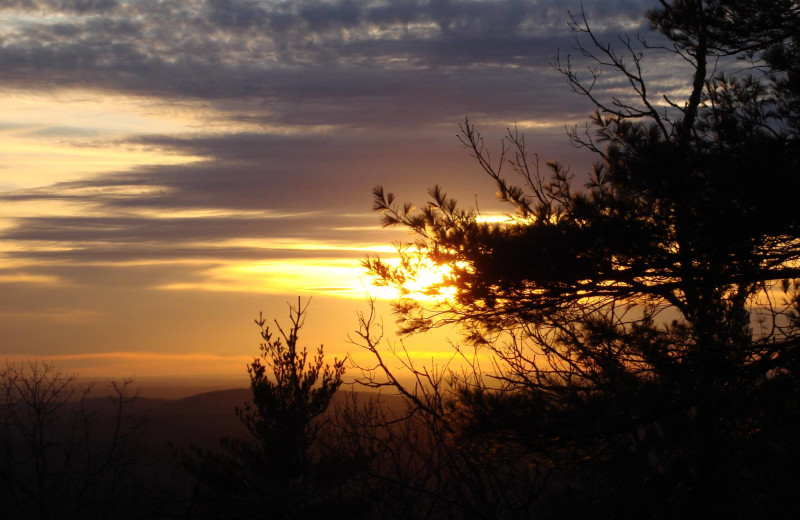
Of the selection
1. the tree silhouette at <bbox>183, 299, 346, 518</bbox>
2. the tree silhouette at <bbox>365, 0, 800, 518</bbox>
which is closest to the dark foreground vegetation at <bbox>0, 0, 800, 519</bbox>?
the tree silhouette at <bbox>365, 0, 800, 518</bbox>

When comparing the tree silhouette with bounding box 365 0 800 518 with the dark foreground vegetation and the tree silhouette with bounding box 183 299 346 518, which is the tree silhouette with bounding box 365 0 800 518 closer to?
the dark foreground vegetation

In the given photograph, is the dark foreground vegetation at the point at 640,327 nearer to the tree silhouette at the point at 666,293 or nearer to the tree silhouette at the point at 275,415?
the tree silhouette at the point at 666,293

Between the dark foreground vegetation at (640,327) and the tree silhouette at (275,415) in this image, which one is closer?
the dark foreground vegetation at (640,327)

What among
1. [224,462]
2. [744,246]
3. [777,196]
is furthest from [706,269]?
[224,462]

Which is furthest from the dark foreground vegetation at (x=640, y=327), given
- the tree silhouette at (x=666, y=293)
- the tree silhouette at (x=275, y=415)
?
the tree silhouette at (x=275, y=415)

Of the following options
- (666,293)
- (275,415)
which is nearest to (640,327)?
(666,293)

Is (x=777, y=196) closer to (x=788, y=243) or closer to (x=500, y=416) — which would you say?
(x=788, y=243)

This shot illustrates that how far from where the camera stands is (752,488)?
6.62m

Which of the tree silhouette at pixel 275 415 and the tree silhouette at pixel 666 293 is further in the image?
the tree silhouette at pixel 275 415

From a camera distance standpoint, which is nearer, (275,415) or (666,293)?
(666,293)

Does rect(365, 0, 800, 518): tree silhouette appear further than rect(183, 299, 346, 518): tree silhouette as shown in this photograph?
No

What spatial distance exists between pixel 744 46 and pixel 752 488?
435cm

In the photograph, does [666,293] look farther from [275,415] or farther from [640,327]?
[275,415]

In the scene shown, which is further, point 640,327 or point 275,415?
point 275,415
